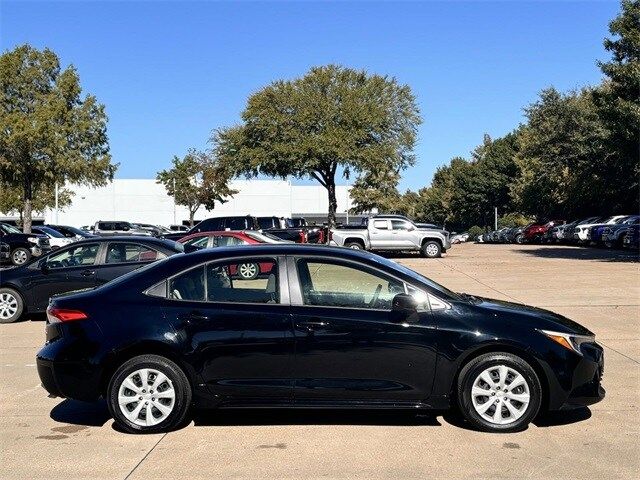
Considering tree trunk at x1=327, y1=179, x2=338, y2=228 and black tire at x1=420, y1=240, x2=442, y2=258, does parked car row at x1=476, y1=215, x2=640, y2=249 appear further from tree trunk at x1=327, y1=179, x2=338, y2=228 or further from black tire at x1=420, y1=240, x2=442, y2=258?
tree trunk at x1=327, y1=179, x2=338, y2=228

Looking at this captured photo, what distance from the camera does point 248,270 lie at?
250 inches

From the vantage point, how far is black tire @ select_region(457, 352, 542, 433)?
5.99m

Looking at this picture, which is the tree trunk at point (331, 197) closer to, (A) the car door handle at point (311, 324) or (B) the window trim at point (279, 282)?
(B) the window trim at point (279, 282)

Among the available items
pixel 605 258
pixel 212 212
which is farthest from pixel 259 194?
pixel 605 258

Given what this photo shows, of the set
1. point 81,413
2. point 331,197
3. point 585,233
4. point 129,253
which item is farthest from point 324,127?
point 81,413

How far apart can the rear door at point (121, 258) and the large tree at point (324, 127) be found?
26609 millimetres

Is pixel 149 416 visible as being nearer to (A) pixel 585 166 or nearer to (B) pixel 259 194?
(A) pixel 585 166

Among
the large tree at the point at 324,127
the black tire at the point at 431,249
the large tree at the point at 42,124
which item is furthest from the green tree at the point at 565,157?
the large tree at the point at 42,124

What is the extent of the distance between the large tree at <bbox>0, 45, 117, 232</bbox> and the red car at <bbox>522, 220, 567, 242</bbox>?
2710cm

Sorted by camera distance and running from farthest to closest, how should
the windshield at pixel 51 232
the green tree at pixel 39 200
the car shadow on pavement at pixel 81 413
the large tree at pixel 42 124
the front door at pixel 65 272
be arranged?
1. the green tree at pixel 39 200
2. the large tree at pixel 42 124
3. the windshield at pixel 51 232
4. the front door at pixel 65 272
5. the car shadow on pavement at pixel 81 413

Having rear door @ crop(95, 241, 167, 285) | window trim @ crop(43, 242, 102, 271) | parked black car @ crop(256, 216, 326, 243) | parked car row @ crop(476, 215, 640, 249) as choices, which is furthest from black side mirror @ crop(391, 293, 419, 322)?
parked car row @ crop(476, 215, 640, 249)

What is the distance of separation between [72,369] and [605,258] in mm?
25240

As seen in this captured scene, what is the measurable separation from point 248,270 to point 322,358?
40.6 inches

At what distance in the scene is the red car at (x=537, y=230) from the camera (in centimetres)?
4647
